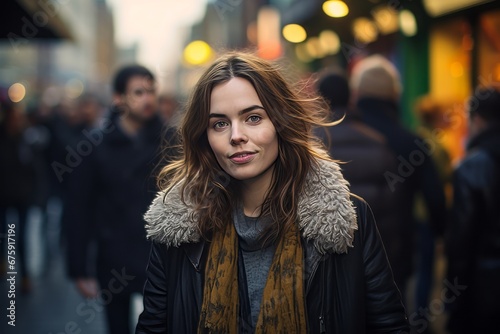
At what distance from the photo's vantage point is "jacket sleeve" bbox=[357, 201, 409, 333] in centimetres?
279

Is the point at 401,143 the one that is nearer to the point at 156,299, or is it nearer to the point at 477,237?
the point at 477,237

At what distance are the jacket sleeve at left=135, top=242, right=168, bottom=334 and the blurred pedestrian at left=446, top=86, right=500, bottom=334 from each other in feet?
8.46

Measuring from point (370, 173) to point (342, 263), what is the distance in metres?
2.15

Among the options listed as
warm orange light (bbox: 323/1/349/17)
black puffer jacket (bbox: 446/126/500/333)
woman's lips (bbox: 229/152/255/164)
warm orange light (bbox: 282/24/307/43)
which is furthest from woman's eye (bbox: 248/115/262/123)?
warm orange light (bbox: 282/24/307/43)

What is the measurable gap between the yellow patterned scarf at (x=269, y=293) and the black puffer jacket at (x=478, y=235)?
2.38 metres

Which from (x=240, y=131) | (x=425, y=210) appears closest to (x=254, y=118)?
(x=240, y=131)

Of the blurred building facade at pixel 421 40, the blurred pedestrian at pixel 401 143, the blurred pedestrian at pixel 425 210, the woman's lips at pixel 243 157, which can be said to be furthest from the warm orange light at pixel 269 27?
the woman's lips at pixel 243 157

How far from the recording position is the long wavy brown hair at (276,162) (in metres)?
2.85

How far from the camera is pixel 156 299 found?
9.63 feet

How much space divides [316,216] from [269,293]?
330mm

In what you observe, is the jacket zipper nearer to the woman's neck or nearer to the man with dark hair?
Answer: the woman's neck

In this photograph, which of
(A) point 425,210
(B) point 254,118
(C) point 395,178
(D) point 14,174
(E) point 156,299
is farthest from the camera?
(D) point 14,174

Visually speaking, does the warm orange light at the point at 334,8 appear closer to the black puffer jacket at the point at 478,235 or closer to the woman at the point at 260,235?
the black puffer jacket at the point at 478,235

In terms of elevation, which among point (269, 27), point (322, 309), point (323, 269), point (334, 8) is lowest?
point (322, 309)
